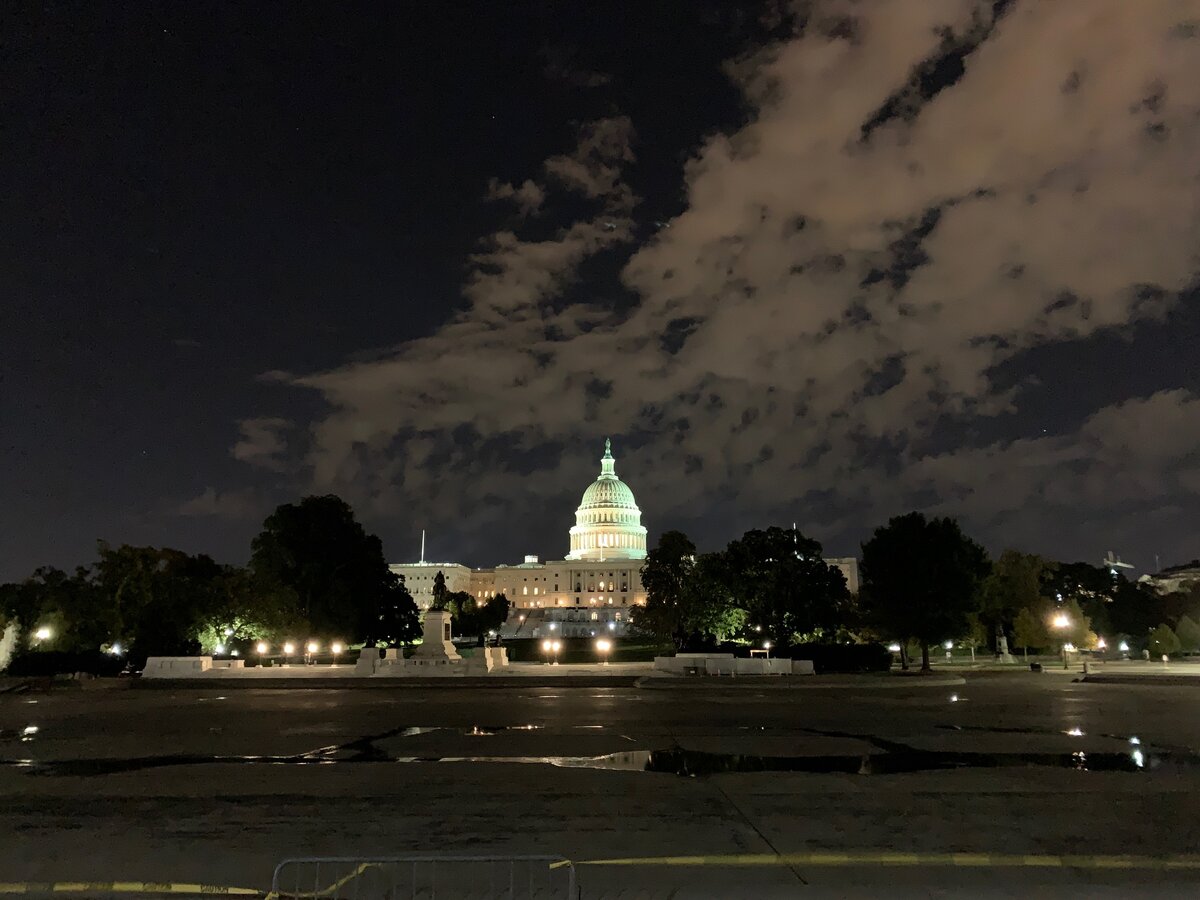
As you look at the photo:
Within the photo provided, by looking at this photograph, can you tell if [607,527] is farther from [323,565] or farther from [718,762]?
[718,762]

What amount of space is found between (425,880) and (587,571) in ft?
575

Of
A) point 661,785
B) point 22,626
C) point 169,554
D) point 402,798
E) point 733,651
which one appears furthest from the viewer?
point 169,554

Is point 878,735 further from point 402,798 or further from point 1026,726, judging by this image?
point 402,798

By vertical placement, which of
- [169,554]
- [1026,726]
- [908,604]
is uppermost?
[169,554]

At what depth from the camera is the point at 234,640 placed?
193 feet

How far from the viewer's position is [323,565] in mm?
61875

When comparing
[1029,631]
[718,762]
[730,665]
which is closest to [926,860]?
[718,762]

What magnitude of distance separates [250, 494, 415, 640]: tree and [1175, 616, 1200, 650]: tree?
59816 millimetres

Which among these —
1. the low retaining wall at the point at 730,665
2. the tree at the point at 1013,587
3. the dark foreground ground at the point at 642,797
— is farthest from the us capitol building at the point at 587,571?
the dark foreground ground at the point at 642,797

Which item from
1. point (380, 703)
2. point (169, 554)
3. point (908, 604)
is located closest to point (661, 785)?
point (380, 703)

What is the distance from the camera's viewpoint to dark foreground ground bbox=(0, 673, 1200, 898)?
8.40 metres

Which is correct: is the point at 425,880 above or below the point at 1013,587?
below

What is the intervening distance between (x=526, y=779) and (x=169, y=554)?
72.7m

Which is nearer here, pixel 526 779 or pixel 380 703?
pixel 526 779
